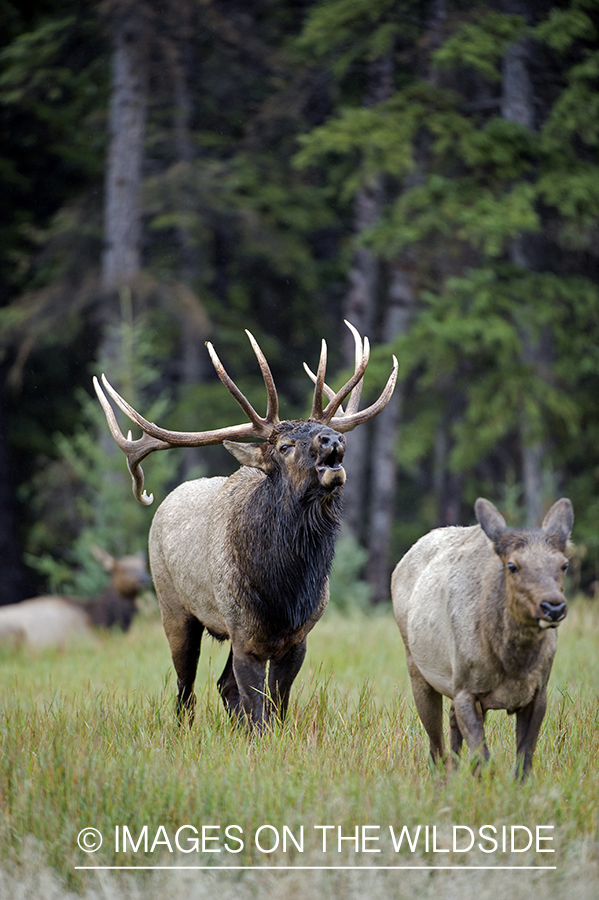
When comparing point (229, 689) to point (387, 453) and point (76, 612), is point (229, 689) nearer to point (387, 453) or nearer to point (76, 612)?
point (76, 612)

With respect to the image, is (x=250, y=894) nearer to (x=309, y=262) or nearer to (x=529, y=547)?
(x=529, y=547)

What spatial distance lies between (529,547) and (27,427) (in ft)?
47.7

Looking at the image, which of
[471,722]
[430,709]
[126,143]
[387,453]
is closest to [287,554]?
[430,709]

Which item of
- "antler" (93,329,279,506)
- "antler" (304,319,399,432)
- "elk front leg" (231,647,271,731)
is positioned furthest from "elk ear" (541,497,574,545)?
"elk front leg" (231,647,271,731)

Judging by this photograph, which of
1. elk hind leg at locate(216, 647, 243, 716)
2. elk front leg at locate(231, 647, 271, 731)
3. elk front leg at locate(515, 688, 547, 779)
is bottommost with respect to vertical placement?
elk hind leg at locate(216, 647, 243, 716)

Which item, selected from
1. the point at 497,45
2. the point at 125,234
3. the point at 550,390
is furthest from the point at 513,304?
the point at 125,234

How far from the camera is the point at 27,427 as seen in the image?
1777cm

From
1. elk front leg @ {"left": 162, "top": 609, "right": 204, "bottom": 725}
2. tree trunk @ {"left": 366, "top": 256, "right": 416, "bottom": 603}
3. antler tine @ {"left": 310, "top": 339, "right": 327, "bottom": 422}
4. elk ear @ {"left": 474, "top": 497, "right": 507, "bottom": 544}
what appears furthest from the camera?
tree trunk @ {"left": 366, "top": 256, "right": 416, "bottom": 603}

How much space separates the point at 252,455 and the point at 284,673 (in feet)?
4.21

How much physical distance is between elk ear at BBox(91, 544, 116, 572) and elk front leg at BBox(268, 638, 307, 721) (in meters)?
6.31

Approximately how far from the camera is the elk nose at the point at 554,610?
4.25 meters

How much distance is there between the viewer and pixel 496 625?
4.65 meters

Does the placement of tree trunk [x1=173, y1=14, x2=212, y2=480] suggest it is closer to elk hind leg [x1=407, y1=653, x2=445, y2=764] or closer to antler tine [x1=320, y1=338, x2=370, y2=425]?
antler tine [x1=320, y1=338, x2=370, y2=425]

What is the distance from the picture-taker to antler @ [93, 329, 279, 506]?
5730 millimetres
